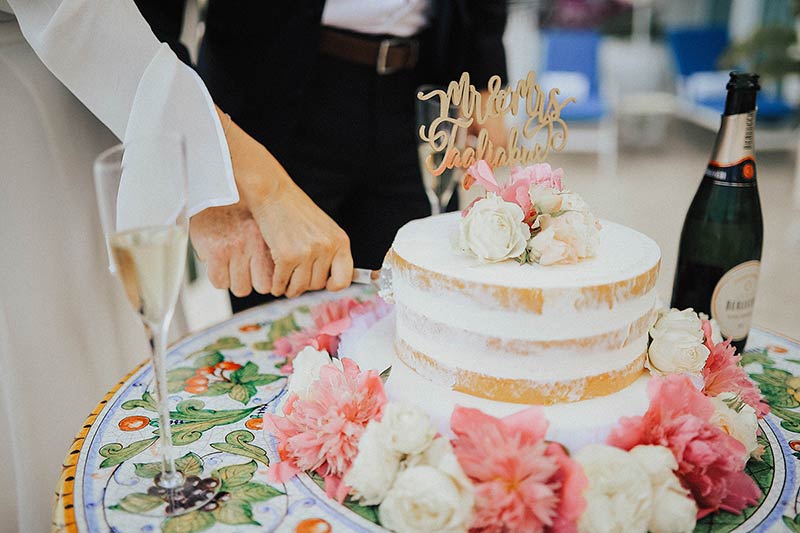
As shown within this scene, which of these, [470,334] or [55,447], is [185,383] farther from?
[470,334]

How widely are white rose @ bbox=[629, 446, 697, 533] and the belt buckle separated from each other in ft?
4.04

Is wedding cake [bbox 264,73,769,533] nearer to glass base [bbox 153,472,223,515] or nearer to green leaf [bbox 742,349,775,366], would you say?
glass base [bbox 153,472,223,515]

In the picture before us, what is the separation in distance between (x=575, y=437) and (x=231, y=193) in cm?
62

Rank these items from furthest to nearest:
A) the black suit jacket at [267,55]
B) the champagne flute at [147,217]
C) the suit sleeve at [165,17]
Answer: the black suit jacket at [267,55], the suit sleeve at [165,17], the champagne flute at [147,217]

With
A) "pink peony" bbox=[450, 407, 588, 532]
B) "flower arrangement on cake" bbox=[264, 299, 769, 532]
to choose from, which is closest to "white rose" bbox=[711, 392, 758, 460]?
"flower arrangement on cake" bbox=[264, 299, 769, 532]

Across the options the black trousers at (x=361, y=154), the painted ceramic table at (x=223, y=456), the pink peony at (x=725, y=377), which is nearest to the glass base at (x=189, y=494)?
the painted ceramic table at (x=223, y=456)

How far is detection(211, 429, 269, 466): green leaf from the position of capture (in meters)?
0.94

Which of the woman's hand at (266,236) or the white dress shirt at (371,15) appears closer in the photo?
the woman's hand at (266,236)

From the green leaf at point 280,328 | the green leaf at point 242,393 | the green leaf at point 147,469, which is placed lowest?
the green leaf at point 280,328

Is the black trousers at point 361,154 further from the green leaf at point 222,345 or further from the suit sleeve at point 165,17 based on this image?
the green leaf at point 222,345

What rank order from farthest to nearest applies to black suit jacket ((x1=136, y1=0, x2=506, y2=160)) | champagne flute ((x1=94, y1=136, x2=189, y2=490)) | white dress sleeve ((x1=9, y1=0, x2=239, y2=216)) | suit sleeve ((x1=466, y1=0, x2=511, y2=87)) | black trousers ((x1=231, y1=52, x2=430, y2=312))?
suit sleeve ((x1=466, y1=0, x2=511, y2=87)) < black trousers ((x1=231, y1=52, x2=430, y2=312)) < black suit jacket ((x1=136, y1=0, x2=506, y2=160)) < white dress sleeve ((x1=9, y1=0, x2=239, y2=216)) < champagne flute ((x1=94, y1=136, x2=189, y2=490))

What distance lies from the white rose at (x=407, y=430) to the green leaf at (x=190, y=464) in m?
0.28

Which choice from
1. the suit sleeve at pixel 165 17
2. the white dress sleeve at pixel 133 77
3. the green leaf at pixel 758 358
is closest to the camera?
the white dress sleeve at pixel 133 77

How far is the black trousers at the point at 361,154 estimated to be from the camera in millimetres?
1782
